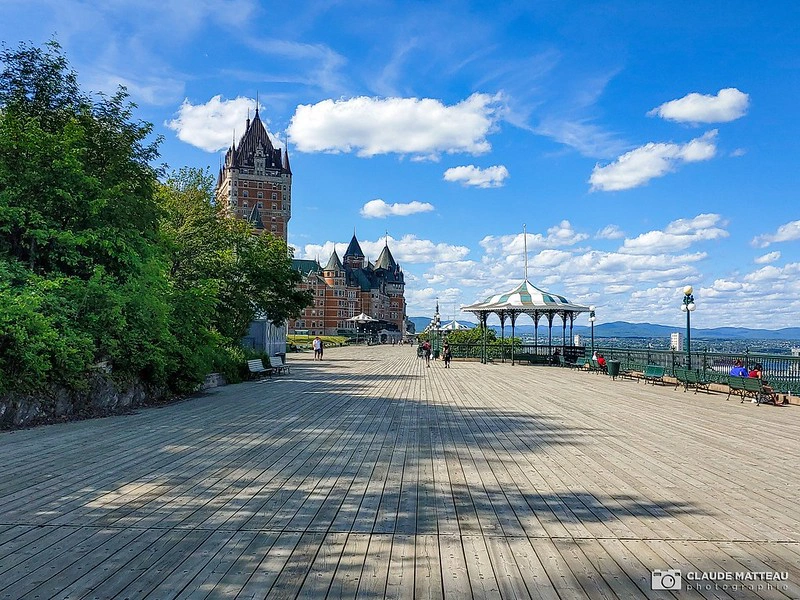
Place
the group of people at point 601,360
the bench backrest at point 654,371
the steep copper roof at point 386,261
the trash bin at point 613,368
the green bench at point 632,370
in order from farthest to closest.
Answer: the steep copper roof at point 386,261
the group of people at point 601,360
the trash bin at point 613,368
the green bench at point 632,370
the bench backrest at point 654,371

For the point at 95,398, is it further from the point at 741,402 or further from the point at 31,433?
the point at 741,402

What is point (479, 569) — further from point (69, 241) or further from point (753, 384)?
point (753, 384)

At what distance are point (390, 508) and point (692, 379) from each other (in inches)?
608

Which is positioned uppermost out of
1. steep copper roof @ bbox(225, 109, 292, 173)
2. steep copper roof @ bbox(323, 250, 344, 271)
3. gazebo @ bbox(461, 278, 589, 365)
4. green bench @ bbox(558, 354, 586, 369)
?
steep copper roof @ bbox(225, 109, 292, 173)

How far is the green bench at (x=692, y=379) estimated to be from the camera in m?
18.2

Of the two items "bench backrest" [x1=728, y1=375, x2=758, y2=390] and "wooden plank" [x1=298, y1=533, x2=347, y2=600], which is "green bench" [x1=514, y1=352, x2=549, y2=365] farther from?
"wooden plank" [x1=298, y1=533, x2=347, y2=600]

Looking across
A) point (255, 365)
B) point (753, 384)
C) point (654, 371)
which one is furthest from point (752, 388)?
point (255, 365)

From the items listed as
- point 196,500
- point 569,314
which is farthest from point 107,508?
point 569,314

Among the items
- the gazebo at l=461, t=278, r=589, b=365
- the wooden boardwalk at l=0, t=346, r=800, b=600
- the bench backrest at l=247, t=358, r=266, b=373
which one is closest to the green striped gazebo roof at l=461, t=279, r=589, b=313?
the gazebo at l=461, t=278, r=589, b=365

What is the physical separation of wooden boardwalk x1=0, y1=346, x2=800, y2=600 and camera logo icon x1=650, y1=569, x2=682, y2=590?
0.07 metres

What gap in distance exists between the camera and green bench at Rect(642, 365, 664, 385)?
20.0m

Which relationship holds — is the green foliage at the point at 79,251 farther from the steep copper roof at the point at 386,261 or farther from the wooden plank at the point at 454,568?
the steep copper roof at the point at 386,261

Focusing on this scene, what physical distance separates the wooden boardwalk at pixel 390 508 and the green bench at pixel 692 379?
24.1 ft

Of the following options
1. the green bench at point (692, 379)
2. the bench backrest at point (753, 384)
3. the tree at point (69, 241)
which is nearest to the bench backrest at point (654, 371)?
the green bench at point (692, 379)
